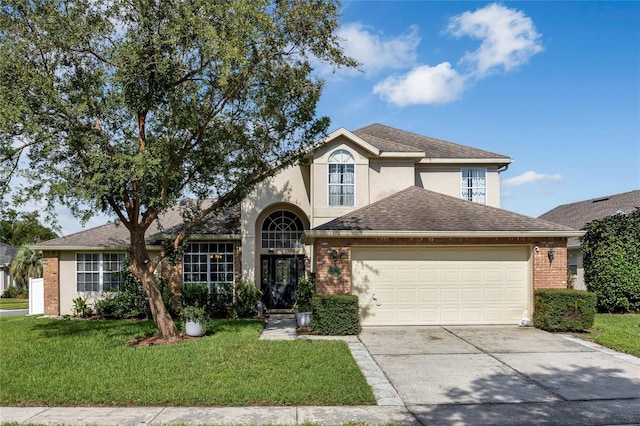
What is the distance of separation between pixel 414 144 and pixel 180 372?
1340cm

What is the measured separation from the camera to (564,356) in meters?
9.38

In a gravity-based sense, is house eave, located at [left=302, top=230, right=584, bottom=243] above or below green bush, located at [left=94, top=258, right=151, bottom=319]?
above

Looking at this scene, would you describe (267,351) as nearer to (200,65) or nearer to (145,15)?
(200,65)

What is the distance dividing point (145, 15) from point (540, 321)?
12180mm

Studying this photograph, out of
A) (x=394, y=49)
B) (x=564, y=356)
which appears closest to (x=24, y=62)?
(x=394, y=49)

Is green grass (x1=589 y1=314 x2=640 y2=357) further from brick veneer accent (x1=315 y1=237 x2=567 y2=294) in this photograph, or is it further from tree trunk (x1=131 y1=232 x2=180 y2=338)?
tree trunk (x1=131 y1=232 x2=180 y2=338)

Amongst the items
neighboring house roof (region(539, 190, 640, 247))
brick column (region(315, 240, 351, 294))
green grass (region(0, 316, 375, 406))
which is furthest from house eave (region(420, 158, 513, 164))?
green grass (region(0, 316, 375, 406))

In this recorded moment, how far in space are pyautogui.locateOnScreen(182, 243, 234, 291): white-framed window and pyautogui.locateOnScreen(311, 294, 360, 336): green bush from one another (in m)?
5.76

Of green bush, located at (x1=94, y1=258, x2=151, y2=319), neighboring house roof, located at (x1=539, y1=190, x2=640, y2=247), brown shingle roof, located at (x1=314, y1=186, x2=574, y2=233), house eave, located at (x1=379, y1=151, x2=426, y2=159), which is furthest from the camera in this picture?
neighboring house roof, located at (x1=539, y1=190, x2=640, y2=247)

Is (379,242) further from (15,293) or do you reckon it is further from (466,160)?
(15,293)

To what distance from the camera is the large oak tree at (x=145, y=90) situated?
9.21 m

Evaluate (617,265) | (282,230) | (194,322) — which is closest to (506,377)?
(194,322)

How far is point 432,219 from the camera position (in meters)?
13.2

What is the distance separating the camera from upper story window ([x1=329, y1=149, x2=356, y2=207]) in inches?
609
